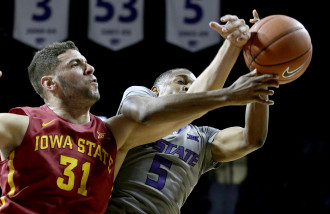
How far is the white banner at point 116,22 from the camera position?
697 centimetres

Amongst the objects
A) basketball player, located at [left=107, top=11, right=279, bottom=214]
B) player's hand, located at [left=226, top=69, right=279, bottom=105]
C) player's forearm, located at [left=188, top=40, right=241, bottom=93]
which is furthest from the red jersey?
player's hand, located at [left=226, top=69, right=279, bottom=105]

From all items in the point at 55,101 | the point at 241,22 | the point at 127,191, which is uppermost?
the point at 241,22

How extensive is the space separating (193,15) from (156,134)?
4337 millimetres

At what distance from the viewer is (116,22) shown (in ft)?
23.2

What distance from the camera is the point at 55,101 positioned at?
2.83m

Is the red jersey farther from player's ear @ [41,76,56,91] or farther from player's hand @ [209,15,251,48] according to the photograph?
player's hand @ [209,15,251,48]

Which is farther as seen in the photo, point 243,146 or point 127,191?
point 243,146

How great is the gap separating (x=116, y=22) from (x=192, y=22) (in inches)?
42.0

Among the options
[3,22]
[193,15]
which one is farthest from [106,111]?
[193,15]

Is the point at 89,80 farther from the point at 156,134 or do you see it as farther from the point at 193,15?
the point at 193,15

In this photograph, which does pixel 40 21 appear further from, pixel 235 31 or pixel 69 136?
pixel 235 31

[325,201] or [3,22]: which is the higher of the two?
[3,22]

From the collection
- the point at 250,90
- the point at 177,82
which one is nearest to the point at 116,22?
the point at 177,82

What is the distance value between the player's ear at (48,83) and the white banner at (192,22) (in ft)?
14.3
